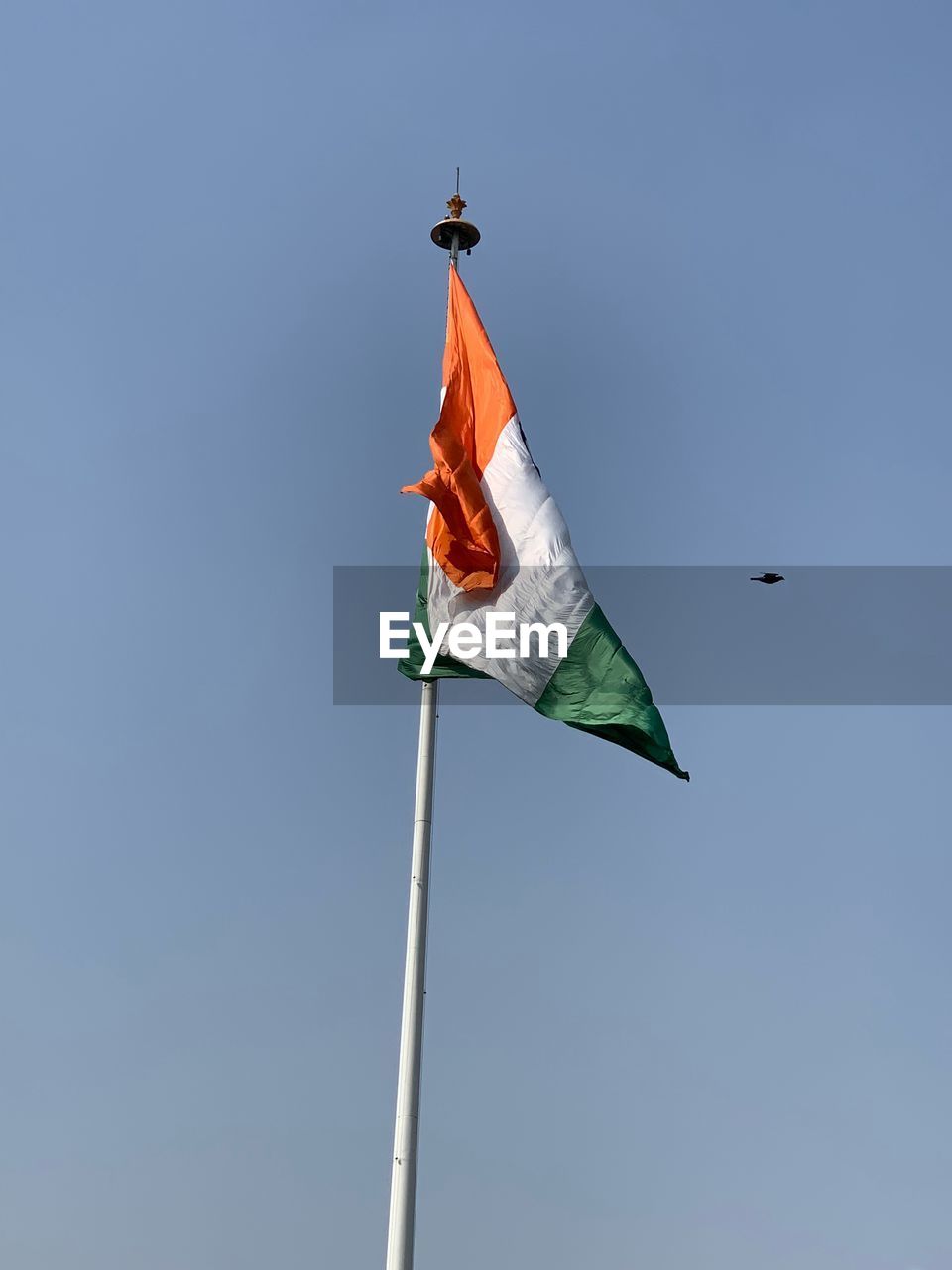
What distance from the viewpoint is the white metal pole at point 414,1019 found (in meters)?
17.4

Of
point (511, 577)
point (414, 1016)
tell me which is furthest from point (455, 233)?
point (414, 1016)

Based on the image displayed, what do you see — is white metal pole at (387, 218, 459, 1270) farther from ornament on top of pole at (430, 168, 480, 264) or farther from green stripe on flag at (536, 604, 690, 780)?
ornament on top of pole at (430, 168, 480, 264)

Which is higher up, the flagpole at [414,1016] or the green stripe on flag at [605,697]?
the green stripe on flag at [605,697]

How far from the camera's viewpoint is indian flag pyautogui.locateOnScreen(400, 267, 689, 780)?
67.2 ft

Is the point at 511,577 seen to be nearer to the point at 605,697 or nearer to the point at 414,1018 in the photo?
the point at 605,697

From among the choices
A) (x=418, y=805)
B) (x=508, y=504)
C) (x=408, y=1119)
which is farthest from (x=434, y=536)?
(x=408, y=1119)

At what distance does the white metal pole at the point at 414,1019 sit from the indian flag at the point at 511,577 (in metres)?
1.38

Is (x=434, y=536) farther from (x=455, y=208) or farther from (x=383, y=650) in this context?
(x=455, y=208)

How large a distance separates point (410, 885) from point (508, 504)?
6.72 metres

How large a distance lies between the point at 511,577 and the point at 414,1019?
726cm

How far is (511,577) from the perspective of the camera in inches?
848

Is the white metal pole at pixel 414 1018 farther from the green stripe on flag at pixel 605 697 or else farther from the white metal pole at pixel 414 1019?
the green stripe on flag at pixel 605 697

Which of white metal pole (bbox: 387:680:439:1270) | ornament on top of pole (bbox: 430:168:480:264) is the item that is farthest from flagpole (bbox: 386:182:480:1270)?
ornament on top of pole (bbox: 430:168:480:264)

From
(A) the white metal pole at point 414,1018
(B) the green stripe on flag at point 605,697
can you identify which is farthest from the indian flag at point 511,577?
(A) the white metal pole at point 414,1018
